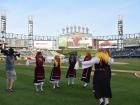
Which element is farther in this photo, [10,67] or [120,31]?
[120,31]

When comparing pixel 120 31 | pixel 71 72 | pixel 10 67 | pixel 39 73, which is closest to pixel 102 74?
pixel 39 73

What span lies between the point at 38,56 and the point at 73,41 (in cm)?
12728

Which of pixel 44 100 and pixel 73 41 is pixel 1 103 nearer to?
pixel 44 100

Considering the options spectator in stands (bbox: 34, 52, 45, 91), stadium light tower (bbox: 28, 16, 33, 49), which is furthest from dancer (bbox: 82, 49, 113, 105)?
stadium light tower (bbox: 28, 16, 33, 49)

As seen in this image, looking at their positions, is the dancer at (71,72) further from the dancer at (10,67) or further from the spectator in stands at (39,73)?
the dancer at (10,67)

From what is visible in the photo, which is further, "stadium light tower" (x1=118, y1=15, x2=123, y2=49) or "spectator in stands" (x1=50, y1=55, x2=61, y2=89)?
"stadium light tower" (x1=118, y1=15, x2=123, y2=49)

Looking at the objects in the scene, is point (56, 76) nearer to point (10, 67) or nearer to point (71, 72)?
point (71, 72)

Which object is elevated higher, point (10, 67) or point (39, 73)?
point (10, 67)

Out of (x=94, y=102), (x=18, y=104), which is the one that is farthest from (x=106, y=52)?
(x=18, y=104)

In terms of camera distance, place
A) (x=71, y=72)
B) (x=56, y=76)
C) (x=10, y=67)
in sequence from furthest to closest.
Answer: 1. (x=71, y=72)
2. (x=56, y=76)
3. (x=10, y=67)

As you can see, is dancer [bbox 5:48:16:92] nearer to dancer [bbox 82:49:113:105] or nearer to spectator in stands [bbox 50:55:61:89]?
spectator in stands [bbox 50:55:61:89]

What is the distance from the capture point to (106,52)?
1418 centimetres

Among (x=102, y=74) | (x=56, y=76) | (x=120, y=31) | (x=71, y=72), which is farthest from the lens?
(x=120, y=31)

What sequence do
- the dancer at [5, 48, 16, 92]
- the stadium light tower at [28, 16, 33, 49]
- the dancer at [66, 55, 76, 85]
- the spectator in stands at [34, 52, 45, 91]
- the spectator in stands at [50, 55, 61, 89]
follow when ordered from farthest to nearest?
the stadium light tower at [28, 16, 33, 49] < the dancer at [66, 55, 76, 85] < the spectator in stands at [50, 55, 61, 89] < the spectator in stands at [34, 52, 45, 91] < the dancer at [5, 48, 16, 92]
